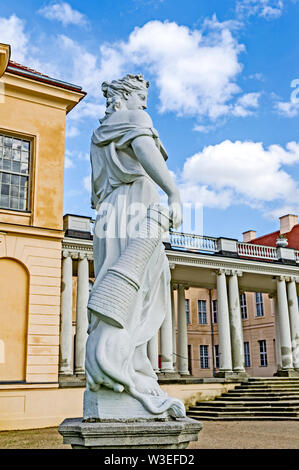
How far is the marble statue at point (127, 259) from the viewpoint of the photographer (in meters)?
Result: 2.96

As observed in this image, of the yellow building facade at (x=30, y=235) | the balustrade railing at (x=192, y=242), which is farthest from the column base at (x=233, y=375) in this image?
the yellow building facade at (x=30, y=235)

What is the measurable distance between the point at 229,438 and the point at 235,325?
13.2 metres

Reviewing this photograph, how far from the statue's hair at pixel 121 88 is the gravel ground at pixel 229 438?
6.05 m

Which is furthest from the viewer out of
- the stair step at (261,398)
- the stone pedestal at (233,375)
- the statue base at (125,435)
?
the stone pedestal at (233,375)

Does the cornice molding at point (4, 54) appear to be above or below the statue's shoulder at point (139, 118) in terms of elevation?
above

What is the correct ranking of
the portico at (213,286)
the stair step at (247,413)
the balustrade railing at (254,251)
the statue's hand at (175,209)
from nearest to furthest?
1. the statue's hand at (175,209)
2. the stair step at (247,413)
3. the portico at (213,286)
4. the balustrade railing at (254,251)

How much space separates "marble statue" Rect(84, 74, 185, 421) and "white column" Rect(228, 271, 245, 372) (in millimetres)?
20361

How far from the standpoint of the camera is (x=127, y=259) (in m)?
3.16

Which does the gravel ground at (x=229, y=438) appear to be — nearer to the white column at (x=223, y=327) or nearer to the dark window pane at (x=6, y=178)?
the dark window pane at (x=6, y=178)

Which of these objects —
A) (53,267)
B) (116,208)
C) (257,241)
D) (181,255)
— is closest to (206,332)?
(257,241)

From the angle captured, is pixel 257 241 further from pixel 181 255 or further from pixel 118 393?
pixel 118 393

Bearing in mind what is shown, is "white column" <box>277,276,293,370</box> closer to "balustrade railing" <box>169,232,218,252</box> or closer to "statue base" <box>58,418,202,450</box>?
"balustrade railing" <box>169,232,218,252</box>

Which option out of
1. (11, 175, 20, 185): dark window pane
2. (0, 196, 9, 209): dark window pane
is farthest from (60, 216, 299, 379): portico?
(0, 196, 9, 209): dark window pane

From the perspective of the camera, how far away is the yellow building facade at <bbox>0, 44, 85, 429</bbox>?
13562mm
